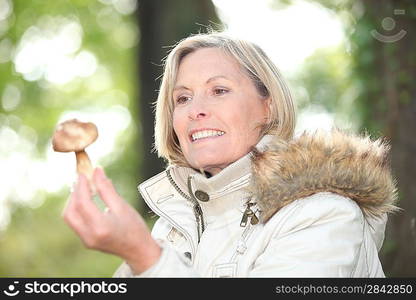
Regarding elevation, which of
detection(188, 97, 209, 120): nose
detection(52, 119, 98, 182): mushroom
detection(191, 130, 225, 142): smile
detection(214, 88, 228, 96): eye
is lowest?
detection(52, 119, 98, 182): mushroom

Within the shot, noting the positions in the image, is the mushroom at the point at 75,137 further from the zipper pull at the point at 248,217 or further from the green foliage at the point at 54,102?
the green foliage at the point at 54,102

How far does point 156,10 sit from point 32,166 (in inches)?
349

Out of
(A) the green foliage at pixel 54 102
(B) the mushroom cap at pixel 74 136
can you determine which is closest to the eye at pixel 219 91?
(B) the mushroom cap at pixel 74 136

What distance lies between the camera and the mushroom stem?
2078 millimetres

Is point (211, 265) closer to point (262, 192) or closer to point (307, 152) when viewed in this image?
point (262, 192)

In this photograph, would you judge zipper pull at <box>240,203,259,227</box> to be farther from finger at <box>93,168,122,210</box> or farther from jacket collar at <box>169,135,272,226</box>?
finger at <box>93,168,122,210</box>

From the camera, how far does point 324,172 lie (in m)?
2.42

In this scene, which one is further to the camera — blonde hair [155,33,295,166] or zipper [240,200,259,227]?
blonde hair [155,33,295,166]

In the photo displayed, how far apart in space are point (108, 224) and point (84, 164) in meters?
0.23

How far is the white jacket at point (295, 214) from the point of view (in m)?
2.29

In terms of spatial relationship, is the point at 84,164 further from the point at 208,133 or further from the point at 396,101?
the point at 396,101

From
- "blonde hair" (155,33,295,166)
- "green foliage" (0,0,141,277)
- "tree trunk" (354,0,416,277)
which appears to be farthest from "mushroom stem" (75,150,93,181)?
"green foliage" (0,0,141,277)

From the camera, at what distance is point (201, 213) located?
2861 mm

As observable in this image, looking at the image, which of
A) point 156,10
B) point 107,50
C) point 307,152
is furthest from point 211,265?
point 107,50
